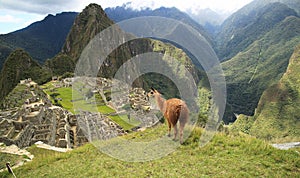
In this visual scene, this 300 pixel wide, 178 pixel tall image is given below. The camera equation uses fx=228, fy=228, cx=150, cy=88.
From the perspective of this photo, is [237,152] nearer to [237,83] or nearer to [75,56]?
[75,56]

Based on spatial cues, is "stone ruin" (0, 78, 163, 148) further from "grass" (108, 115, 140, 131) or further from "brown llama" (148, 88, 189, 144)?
"brown llama" (148, 88, 189, 144)

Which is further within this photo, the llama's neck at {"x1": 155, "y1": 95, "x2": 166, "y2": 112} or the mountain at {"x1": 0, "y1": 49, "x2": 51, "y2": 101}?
the mountain at {"x1": 0, "y1": 49, "x2": 51, "y2": 101}

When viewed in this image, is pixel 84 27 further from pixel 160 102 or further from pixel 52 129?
pixel 160 102

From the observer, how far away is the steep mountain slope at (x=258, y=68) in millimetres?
126125

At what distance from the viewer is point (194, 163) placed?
615cm

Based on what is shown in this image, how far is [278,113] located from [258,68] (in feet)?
292

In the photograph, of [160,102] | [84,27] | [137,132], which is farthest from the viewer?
[84,27]

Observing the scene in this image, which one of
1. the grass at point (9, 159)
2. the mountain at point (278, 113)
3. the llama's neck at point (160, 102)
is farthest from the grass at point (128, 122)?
the mountain at point (278, 113)

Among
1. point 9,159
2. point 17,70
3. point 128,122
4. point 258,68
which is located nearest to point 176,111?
point 128,122

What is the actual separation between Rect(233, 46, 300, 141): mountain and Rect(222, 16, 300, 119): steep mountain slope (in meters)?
28.0

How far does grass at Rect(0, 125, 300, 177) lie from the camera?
18.4 ft

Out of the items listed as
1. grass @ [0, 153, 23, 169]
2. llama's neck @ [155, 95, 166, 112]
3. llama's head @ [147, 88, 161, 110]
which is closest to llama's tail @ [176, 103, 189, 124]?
llama's neck @ [155, 95, 166, 112]

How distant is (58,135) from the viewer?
20.6 metres

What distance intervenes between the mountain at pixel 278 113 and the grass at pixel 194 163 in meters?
59.3
